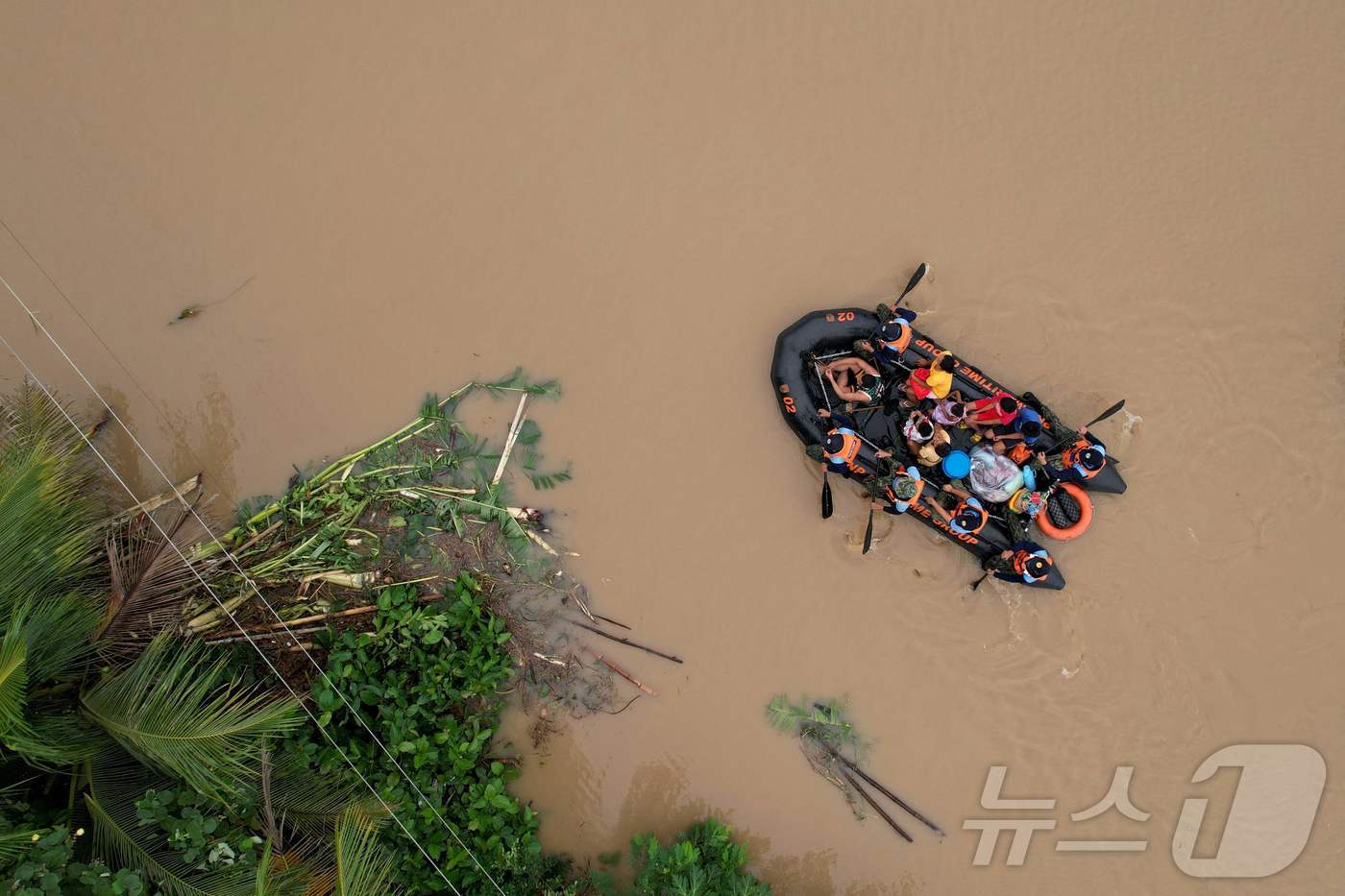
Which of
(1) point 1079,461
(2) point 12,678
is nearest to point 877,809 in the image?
(1) point 1079,461

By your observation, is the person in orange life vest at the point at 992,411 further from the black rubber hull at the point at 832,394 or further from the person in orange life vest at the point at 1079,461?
the person in orange life vest at the point at 1079,461

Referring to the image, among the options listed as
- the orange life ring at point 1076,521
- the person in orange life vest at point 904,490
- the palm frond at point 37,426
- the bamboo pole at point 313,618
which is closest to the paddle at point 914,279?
the person in orange life vest at point 904,490

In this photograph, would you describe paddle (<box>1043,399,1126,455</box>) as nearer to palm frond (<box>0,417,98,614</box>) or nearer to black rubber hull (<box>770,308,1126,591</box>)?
black rubber hull (<box>770,308,1126,591</box>)

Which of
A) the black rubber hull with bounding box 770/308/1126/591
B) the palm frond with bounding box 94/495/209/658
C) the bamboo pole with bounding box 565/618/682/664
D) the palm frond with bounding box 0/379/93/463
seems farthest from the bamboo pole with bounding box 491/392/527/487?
the palm frond with bounding box 0/379/93/463

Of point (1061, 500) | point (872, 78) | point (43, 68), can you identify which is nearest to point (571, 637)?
point (1061, 500)

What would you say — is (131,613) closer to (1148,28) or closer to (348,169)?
(348,169)
